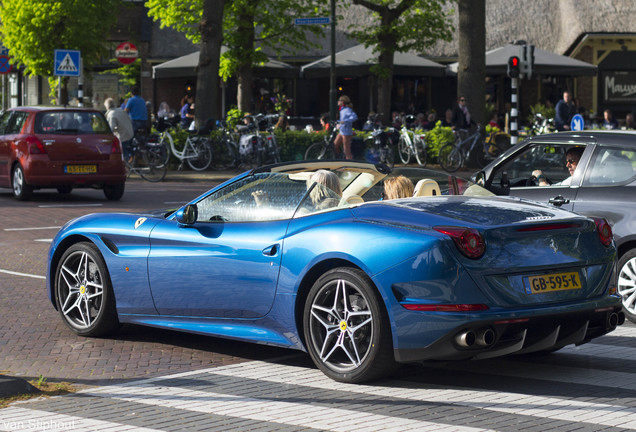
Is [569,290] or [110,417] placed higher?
[569,290]

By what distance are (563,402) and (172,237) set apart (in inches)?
113

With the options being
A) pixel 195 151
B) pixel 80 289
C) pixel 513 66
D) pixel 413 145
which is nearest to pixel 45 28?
pixel 195 151

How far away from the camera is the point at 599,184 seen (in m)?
8.98

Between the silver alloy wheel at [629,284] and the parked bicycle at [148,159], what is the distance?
16742 mm

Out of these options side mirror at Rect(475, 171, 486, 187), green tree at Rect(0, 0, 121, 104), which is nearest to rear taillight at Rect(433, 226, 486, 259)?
side mirror at Rect(475, 171, 486, 187)

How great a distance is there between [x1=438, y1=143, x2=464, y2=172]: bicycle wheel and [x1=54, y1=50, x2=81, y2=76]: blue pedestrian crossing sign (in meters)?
8.87

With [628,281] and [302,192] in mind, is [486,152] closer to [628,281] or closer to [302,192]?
[628,281]

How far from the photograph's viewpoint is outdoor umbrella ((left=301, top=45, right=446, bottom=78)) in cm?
3569

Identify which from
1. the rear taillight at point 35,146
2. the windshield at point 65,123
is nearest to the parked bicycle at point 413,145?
the windshield at point 65,123

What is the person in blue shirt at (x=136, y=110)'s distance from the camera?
88.5 ft

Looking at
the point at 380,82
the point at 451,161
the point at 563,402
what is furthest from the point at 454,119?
the point at 563,402

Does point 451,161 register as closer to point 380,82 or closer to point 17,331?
point 380,82

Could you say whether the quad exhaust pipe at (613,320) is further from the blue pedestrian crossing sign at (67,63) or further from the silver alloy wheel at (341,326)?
the blue pedestrian crossing sign at (67,63)

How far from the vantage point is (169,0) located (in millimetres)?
34250
